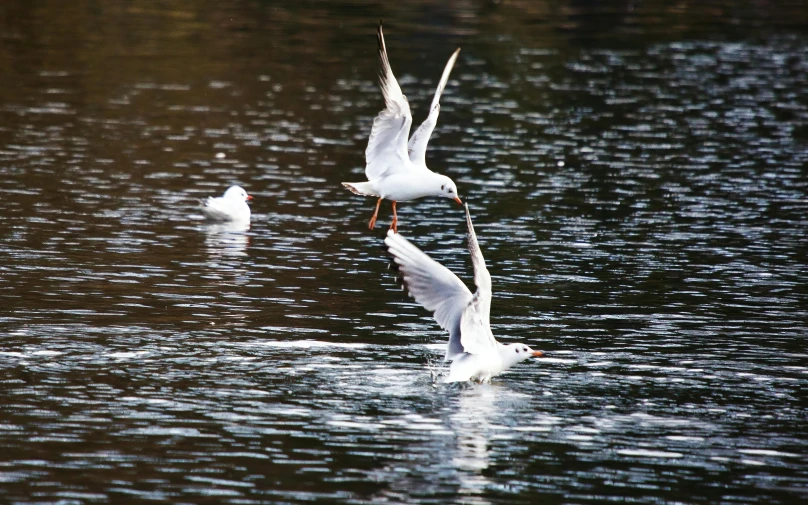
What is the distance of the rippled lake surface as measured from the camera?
34.7 ft

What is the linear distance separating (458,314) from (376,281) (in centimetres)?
451

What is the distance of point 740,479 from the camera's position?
10445mm

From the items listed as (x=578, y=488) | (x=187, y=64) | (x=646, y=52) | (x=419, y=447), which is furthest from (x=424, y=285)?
(x=646, y=52)

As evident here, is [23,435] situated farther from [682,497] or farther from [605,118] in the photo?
[605,118]

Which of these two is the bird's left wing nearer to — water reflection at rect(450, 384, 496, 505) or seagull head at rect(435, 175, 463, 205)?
water reflection at rect(450, 384, 496, 505)

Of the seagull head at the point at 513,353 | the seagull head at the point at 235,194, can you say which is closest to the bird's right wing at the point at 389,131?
the seagull head at the point at 513,353

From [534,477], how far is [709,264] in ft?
30.8

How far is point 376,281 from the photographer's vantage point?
17.6m

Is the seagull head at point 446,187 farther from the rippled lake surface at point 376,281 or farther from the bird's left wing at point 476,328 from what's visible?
the bird's left wing at point 476,328

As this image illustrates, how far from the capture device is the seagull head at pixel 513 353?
13125 mm

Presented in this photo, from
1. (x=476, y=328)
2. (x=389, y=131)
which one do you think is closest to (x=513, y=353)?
(x=476, y=328)

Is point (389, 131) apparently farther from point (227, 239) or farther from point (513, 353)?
point (227, 239)

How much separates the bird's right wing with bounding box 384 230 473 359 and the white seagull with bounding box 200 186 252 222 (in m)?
7.70

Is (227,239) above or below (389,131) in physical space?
below
